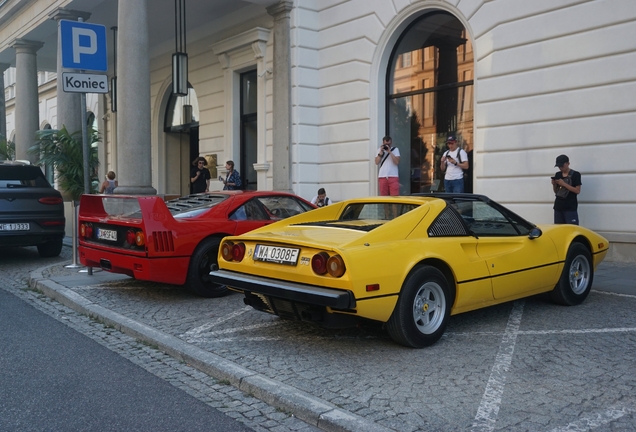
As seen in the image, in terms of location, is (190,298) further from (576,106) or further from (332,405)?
(576,106)

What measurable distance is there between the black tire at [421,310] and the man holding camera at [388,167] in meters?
7.26

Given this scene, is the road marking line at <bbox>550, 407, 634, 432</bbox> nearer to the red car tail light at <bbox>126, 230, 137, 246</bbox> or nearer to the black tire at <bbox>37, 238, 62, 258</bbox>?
the red car tail light at <bbox>126, 230, 137, 246</bbox>

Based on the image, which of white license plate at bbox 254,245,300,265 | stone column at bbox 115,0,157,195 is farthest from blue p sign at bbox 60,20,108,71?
white license plate at bbox 254,245,300,265

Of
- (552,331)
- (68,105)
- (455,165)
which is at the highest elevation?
(68,105)

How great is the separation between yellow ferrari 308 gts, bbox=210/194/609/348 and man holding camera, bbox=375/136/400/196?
5.94m

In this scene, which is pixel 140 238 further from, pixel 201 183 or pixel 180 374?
pixel 201 183

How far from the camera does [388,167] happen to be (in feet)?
40.8

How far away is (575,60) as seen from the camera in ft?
32.1

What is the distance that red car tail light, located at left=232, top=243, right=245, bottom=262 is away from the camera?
17.9 ft

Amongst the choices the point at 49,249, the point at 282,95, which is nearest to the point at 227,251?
the point at 49,249

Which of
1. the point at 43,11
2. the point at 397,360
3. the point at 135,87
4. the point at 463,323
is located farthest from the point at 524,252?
the point at 43,11

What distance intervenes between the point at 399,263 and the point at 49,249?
871 cm

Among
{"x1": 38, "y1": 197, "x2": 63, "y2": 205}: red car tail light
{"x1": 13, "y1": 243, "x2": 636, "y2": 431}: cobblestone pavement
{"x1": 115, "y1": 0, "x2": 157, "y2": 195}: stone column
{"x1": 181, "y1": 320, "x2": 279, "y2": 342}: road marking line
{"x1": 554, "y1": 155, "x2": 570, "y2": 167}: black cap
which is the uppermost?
{"x1": 115, "y1": 0, "x2": 157, "y2": 195}: stone column

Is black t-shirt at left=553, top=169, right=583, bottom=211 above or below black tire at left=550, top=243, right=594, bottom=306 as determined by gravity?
above
